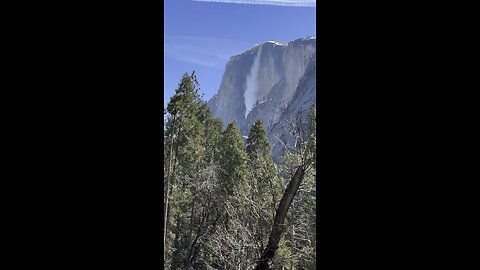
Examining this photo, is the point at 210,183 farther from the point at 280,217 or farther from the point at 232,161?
the point at 280,217

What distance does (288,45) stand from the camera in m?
37.3

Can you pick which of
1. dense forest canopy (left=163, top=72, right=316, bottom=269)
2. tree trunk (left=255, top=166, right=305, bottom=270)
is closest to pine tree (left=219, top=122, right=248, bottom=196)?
dense forest canopy (left=163, top=72, right=316, bottom=269)

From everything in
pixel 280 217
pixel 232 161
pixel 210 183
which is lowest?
pixel 280 217

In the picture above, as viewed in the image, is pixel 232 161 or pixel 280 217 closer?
pixel 280 217

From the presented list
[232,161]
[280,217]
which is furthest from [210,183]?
[280,217]

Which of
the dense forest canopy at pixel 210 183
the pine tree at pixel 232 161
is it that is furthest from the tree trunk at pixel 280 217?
the pine tree at pixel 232 161

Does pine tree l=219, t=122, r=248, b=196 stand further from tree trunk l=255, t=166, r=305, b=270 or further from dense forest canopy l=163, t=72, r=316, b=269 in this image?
tree trunk l=255, t=166, r=305, b=270

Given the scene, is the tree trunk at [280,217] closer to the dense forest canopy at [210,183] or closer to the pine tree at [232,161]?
the dense forest canopy at [210,183]

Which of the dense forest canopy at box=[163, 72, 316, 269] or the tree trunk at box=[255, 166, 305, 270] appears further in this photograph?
the dense forest canopy at box=[163, 72, 316, 269]

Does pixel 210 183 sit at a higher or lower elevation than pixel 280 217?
higher
